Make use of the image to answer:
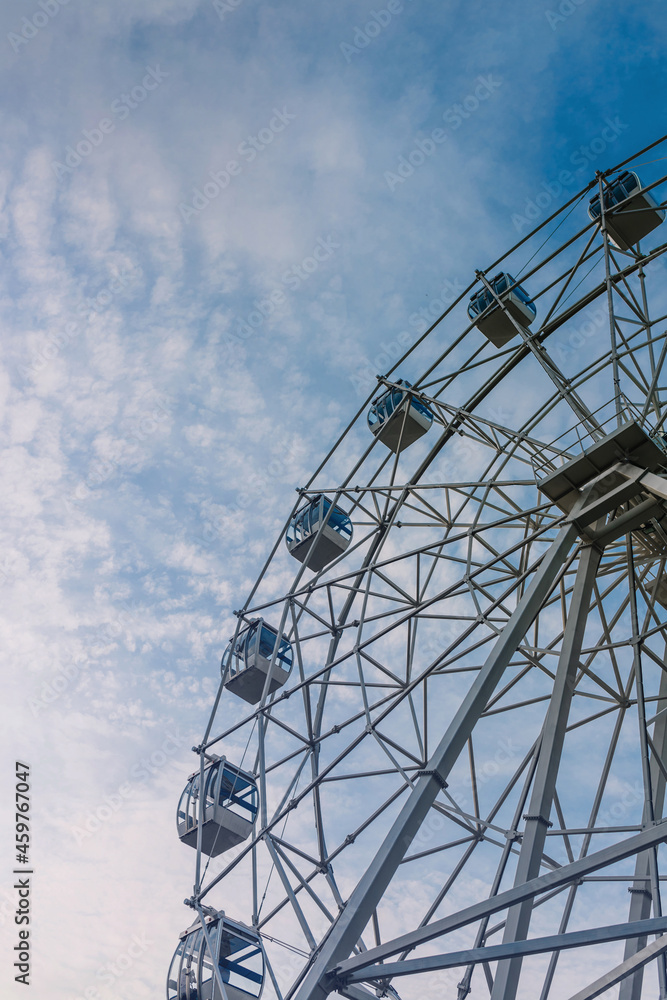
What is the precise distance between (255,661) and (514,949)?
13385 mm

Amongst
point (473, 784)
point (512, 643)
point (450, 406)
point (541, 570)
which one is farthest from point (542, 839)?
point (450, 406)

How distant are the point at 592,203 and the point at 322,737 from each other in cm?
1324

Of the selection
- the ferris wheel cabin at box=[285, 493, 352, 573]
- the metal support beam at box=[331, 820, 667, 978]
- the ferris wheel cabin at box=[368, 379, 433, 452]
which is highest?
the ferris wheel cabin at box=[368, 379, 433, 452]

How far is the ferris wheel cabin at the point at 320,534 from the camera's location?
22.2 meters

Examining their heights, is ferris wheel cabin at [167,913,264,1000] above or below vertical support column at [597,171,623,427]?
below

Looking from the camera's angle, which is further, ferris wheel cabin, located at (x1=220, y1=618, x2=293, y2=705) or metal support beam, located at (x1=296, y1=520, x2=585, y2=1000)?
ferris wheel cabin, located at (x1=220, y1=618, x2=293, y2=705)

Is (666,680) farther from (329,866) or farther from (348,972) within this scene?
(348,972)

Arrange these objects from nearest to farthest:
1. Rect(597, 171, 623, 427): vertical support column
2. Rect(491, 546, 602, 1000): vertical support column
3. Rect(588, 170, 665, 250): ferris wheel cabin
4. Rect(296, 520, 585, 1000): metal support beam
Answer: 1. Rect(296, 520, 585, 1000): metal support beam
2. Rect(491, 546, 602, 1000): vertical support column
3. Rect(597, 171, 623, 427): vertical support column
4. Rect(588, 170, 665, 250): ferris wheel cabin

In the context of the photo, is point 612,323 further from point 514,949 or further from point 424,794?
point 514,949

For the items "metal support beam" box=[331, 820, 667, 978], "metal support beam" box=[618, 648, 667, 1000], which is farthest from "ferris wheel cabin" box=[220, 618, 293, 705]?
"metal support beam" box=[331, 820, 667, 978]

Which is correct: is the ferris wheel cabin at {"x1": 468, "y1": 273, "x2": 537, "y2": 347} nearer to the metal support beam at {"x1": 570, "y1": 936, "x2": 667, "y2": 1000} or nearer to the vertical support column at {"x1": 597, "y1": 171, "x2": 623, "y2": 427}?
the vertical support column at {"x1": 597, "y1": 171, "x2": 623, "y2": 427}

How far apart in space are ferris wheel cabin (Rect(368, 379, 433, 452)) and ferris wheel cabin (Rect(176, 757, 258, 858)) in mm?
8534

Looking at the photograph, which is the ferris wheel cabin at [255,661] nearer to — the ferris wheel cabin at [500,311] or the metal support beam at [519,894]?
the ferris wheel cabin at [500,311]

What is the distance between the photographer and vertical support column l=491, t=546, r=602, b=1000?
10883 mm
